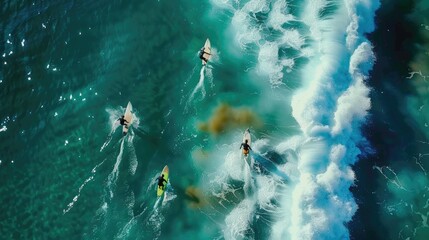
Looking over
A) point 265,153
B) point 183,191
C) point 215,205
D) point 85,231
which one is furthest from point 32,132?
point 265,153

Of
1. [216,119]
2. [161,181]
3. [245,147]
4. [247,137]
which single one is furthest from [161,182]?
[247,137]

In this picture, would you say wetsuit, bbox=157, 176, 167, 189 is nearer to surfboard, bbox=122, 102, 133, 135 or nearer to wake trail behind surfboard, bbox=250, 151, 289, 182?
surfboard, bbox=122, 102, 133, 135

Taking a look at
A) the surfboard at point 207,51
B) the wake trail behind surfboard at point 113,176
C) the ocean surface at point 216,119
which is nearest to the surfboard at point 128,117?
the ocean surface at point 216,119

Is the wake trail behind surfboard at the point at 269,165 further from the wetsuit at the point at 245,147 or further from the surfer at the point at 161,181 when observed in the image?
the surfer at the point at 161,181

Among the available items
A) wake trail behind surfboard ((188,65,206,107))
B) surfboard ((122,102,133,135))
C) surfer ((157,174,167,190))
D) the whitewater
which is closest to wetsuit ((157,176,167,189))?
surfer ((157,174,167,190))

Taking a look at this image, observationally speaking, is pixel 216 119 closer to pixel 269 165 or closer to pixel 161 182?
pixel 269 165

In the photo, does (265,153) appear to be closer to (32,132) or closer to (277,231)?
(277,231)
